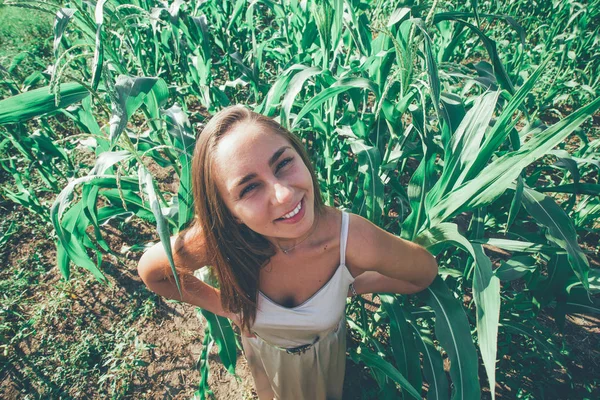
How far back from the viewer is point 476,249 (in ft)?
2.93

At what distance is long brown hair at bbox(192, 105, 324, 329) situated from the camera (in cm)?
91

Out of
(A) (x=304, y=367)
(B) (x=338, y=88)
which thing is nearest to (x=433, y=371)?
(A) (x=304, y=367)

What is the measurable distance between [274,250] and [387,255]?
1.08 ft

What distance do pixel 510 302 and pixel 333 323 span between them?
0.89 metres

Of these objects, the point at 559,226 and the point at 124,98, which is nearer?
the point at 124,98

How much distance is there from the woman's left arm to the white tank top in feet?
0.11

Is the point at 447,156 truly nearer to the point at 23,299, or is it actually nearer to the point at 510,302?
the point at 510,302

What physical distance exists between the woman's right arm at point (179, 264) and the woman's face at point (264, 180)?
0.82 feet

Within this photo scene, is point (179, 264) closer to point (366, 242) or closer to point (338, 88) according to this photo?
point (366, 242)

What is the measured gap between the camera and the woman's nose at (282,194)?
2.63 feet

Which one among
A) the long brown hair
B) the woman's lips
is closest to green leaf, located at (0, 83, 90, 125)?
the long brown hair

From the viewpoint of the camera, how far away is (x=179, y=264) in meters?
1.05

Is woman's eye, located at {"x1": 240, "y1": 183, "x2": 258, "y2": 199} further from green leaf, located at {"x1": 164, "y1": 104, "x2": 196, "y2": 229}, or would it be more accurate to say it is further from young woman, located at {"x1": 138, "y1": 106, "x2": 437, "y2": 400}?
green leaf, located at {"x1": 164, "y1": 104, "x2": 196, "y2": 229}

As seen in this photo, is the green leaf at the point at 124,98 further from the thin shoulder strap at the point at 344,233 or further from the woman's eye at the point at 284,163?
the thin shoulder strap at the point at 344,233
